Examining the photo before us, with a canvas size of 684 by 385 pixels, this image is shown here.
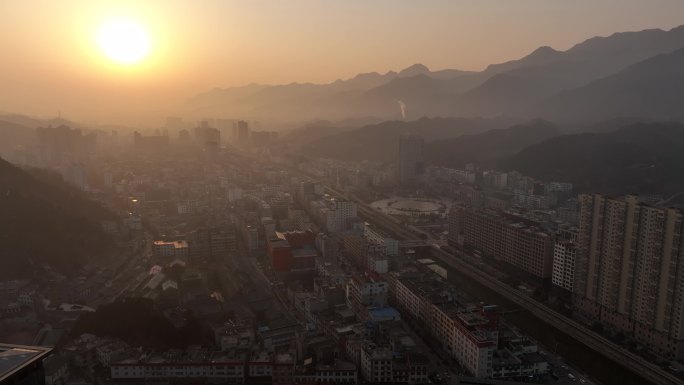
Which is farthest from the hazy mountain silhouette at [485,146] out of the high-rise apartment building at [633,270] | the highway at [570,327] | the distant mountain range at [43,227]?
the distant mountain range at [43,227]

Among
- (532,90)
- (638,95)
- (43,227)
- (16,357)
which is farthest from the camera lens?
(532,90)

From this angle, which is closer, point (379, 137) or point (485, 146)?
point (485, 146)

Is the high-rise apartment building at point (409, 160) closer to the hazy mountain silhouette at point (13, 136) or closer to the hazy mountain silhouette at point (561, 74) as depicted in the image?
the hazy mountain silhouette at point (13, 136)

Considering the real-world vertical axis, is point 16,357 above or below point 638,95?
below

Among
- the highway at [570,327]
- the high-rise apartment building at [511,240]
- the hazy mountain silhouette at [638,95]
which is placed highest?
the hazy mountain silhouette at [638,95]

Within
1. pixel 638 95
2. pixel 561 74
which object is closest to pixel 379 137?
pixel 638 95

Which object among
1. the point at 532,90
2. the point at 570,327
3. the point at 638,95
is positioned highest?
the point at 532,90

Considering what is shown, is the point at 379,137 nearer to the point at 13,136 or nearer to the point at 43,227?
the point at 13,136
